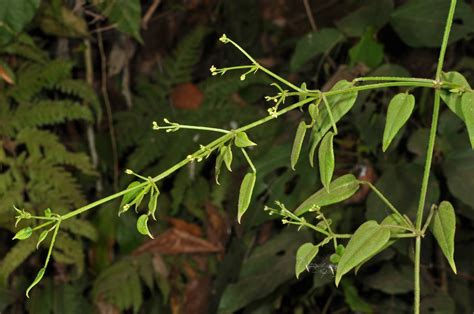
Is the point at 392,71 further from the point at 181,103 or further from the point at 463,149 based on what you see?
the point at 181,103

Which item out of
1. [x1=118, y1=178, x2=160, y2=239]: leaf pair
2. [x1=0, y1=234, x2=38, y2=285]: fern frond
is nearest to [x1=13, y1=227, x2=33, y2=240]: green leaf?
[x1=118, y1=178, x2=160, y2=239]: leaf pair

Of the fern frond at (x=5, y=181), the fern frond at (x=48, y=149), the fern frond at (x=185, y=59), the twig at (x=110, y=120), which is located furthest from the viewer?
the fern frond at (x=185, y=59)

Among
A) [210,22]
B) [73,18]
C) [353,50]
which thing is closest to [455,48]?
[353,50]

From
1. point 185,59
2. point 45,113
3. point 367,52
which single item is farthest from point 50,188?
point 367,52

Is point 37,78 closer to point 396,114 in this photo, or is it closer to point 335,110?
point 335,110

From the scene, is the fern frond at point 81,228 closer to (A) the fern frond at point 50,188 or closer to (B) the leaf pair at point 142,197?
(A) the fern frond at point 50,188

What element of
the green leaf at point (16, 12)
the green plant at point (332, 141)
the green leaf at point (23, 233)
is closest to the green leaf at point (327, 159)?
the green plant at point (332, 141)
